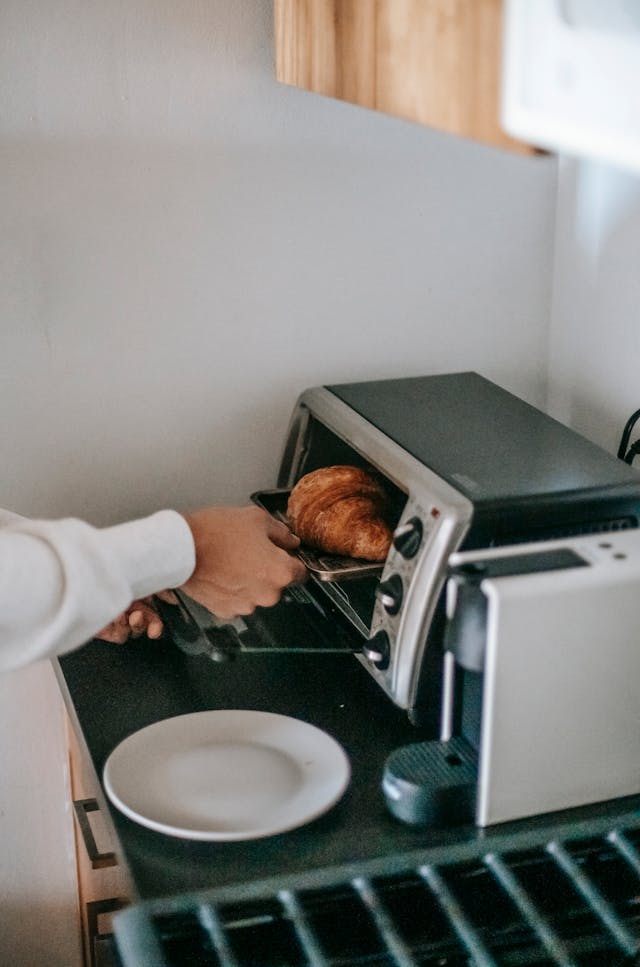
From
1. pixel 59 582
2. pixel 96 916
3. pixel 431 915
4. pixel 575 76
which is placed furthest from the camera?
pixel 96 916

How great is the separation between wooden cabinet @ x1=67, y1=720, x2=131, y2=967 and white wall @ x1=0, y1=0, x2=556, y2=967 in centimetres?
15

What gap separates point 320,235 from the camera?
5.22ft

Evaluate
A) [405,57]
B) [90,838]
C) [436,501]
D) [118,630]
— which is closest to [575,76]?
[405,57]

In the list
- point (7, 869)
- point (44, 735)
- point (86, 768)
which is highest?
point (86, 768)

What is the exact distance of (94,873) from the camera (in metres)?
1.46

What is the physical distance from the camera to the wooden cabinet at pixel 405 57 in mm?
943

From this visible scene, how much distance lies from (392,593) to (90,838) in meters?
0.49

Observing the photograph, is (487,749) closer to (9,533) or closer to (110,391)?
(9,533)

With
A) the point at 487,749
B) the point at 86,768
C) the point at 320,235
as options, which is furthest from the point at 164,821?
the point at 320,235

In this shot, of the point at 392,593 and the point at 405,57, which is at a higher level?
the point at 405,57

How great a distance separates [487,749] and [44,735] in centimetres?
79

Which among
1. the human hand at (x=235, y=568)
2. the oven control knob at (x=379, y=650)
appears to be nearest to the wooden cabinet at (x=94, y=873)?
the human hand at (x=235, y=568)

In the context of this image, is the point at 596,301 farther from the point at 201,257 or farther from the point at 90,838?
the point at 90,838

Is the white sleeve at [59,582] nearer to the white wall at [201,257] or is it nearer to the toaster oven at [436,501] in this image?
the toaster oven at [436,501]
